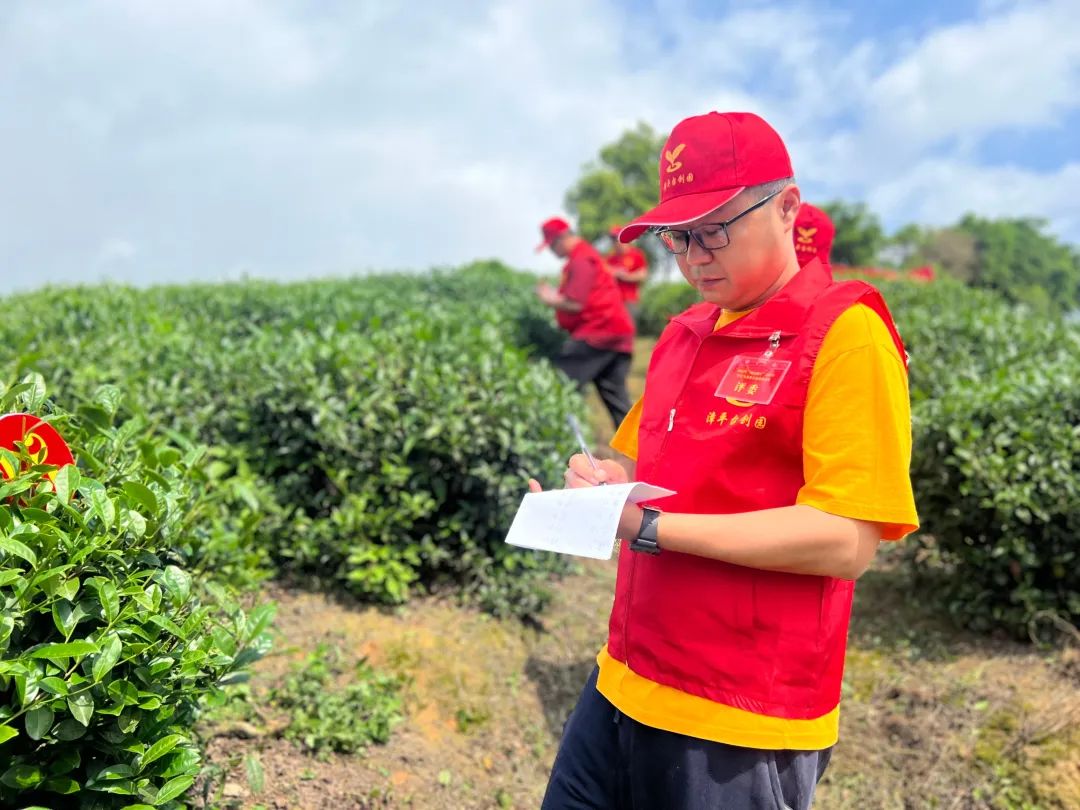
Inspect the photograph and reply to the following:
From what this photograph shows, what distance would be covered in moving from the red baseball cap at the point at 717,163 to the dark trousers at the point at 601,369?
17.6 feet

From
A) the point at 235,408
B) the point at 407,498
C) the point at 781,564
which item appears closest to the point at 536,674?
the point at 407,498

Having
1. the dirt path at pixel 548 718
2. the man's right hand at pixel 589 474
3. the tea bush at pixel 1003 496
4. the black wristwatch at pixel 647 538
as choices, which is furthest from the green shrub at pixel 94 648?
the tea bush at pixel 1003 496

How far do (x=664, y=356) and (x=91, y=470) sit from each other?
1.45 metres

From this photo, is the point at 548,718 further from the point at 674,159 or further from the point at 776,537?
the point at 674,159

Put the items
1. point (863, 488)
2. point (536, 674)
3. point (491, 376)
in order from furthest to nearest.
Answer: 1. point (491, 376)
2. point (536, 674)
3. point (863, 488)

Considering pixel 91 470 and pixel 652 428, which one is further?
pixel 91 470

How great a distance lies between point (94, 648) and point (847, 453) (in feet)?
4.65

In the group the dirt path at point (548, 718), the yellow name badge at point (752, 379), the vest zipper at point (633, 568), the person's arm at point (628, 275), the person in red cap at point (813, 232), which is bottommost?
the dirt path at point (548, 718)

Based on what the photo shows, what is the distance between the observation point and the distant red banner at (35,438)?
1.92 m

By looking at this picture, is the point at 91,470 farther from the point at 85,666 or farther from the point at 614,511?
the point at 614,511

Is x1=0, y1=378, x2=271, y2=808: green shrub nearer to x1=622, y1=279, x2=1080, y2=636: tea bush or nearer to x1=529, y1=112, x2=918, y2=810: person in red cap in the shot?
x1=529, y1=112, x2=918, y2=810: person in red cap

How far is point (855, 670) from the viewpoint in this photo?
4.19 m

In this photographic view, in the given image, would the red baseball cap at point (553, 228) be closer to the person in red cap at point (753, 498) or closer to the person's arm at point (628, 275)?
the person's arm at point (628, 275)

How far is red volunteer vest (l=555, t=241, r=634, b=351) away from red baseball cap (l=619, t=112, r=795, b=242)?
5350 mm
